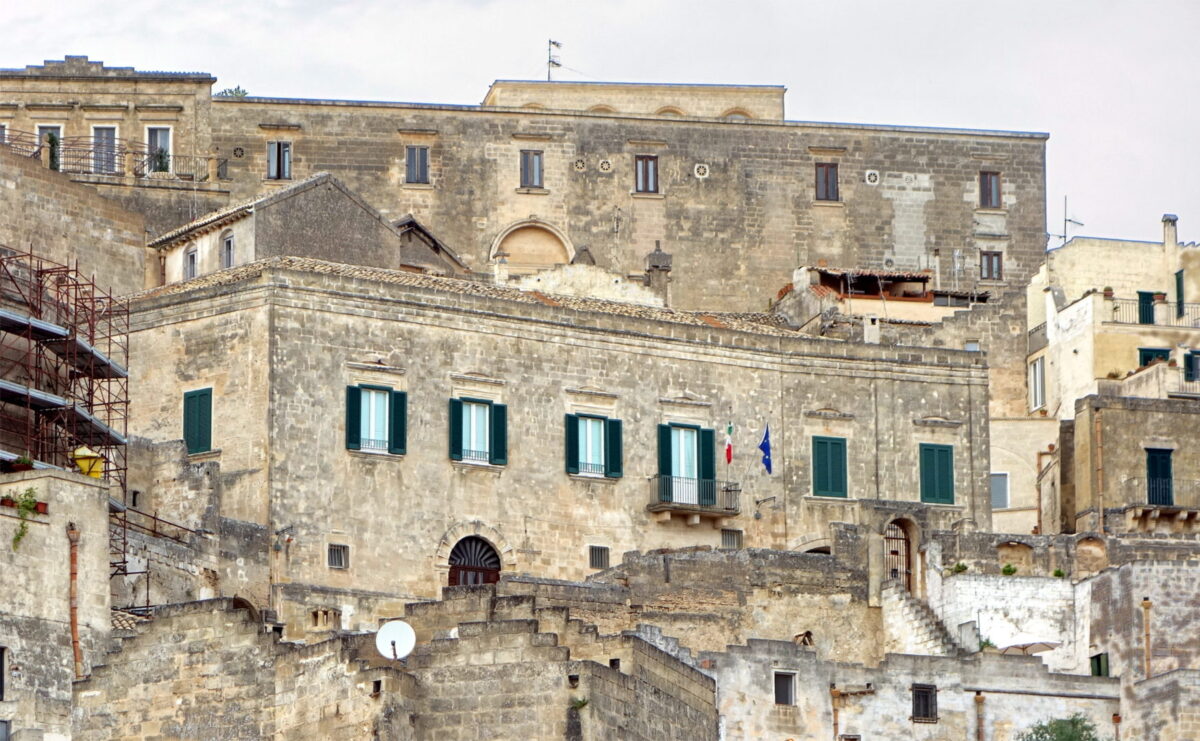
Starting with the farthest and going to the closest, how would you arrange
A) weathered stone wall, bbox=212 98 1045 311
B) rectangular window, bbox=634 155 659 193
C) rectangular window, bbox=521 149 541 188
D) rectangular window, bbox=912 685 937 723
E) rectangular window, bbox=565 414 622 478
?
rectangular window, bbox=634 155 659 193 < rectangular window, bbox=521 149 541 188 < weathered stone wall, bbox=212 98 1045 311 < rectangular window, bbox=565 414 622 478 < rectangular window, bbox=912 685 937 723

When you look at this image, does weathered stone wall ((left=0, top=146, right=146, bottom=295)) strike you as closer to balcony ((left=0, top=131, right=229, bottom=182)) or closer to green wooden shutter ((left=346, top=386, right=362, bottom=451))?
balcony ((left=0, top=131, right=229, bottom=182))

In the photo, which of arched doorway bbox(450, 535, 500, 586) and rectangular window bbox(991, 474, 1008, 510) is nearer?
arched doorway bbox(450, 535, 500, 586)

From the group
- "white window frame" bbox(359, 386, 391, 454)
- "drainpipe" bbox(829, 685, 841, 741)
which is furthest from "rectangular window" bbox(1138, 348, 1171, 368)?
"drainpipe" bbox(829, 685, 841, 741)

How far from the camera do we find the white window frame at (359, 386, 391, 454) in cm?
5789

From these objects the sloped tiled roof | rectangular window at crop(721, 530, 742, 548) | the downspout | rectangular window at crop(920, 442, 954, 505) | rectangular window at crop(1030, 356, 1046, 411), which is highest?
the sloped tiled roof

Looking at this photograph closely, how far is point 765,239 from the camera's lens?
75500 mm

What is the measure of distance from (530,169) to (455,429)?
1703 centimetres

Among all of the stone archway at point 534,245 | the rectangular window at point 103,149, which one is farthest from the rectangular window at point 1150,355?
the rectangular window at point 103,149

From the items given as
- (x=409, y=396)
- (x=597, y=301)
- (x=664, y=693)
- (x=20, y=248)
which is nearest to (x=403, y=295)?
(x=409, y=396)

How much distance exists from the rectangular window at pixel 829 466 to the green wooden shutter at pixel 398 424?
9.07m

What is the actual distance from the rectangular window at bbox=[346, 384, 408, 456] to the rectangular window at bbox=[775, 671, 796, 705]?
968cm

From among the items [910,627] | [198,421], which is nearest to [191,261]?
[198,421]

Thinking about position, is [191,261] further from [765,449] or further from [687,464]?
[765,449]

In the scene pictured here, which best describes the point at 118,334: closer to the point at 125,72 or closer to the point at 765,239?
the point at 125,72
